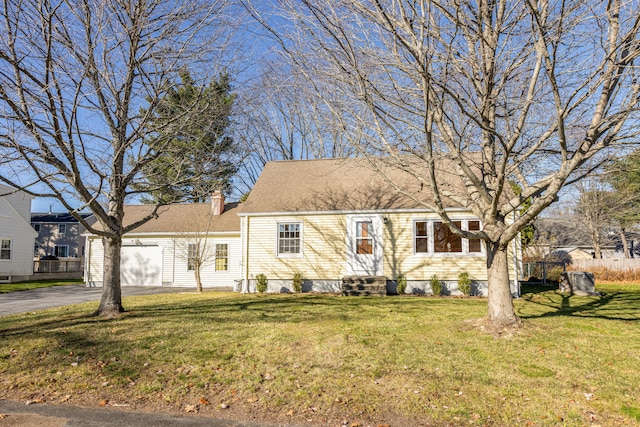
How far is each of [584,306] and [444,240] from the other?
4865 millimetres

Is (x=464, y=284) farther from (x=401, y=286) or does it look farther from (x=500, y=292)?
(x=500, y=292)

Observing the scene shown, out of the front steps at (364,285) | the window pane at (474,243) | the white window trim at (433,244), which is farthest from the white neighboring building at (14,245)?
the window pane at (474,243)

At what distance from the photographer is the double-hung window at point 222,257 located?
19.5 meters

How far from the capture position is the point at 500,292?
24.4 feet

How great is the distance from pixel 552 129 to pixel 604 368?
12.9 feet

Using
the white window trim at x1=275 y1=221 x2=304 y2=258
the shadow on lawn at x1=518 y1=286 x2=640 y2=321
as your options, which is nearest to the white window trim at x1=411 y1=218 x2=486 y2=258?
the shadow on lawn at x1=518 y1=286 x2=640 y2=321

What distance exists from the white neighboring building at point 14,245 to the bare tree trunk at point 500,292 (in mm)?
26981

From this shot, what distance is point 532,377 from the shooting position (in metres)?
5.22

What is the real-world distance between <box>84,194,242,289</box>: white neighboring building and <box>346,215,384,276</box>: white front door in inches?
251

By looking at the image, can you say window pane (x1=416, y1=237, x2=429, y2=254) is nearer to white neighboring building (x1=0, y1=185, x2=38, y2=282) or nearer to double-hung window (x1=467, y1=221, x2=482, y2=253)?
double-hung window (x1=467, y1=221, x2=482, y2=253)

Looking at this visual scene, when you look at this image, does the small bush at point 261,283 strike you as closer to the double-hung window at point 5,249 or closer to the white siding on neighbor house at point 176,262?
the white siding on neighbor house at point 176,262

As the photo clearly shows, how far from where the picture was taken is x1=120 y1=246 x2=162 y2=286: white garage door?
2020 cm

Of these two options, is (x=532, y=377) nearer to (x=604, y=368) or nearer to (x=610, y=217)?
(x=604, y=368)

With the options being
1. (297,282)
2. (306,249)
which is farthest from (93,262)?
(306,249)
